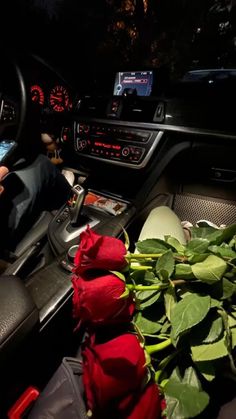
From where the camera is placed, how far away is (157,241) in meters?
0.48

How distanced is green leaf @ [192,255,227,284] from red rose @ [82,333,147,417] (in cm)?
13

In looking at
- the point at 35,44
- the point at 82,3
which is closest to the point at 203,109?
the point at 35,44

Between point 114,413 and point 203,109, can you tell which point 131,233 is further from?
point 114,413

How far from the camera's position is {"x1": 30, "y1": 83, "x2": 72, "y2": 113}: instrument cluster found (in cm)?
213

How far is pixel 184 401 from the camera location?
1.31ft

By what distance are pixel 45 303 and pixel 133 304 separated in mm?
354

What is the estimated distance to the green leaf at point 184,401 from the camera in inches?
15.4

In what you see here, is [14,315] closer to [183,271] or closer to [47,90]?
[183,271]

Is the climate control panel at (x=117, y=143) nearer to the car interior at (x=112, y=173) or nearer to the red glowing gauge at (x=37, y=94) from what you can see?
the car interior at (x=112, y=173)

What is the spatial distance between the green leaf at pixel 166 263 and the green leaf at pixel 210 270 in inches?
1.3

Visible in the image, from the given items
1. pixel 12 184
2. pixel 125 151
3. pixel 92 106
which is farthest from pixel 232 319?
pixel 92 106

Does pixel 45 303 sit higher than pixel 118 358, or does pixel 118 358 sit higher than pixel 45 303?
pixel 118 358

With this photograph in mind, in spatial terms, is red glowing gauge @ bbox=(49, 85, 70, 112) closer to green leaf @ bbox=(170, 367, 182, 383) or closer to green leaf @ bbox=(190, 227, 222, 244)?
green leaf @ bbox=(190, 227, 222, 244)

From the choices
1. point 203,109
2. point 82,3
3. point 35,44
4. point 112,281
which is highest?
point 82,3
